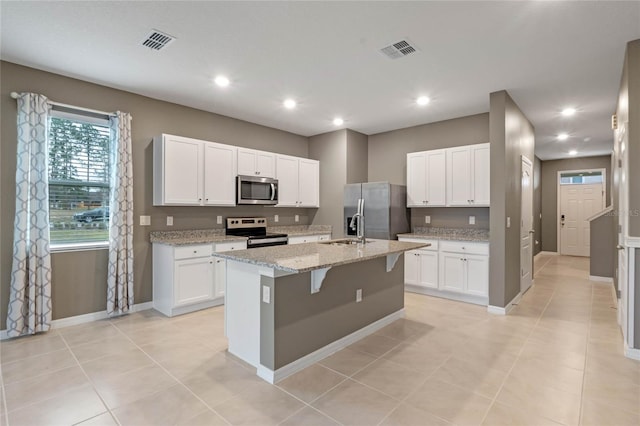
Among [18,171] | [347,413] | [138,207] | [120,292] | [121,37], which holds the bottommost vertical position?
[347,413]

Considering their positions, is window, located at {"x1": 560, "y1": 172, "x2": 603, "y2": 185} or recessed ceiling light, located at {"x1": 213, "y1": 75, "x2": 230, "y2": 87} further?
window, located at {"x1": 560, "y1": 172, "x2": 603, "y2": 185}

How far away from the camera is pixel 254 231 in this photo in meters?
5.36

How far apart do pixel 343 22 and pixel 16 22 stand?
260cm

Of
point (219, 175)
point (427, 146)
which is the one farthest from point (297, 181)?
point (427, 146)

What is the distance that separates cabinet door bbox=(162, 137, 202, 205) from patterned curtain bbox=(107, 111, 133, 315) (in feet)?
1.39

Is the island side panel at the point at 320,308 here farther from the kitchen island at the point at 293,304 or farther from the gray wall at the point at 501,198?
the gray wall at the point at 501,198

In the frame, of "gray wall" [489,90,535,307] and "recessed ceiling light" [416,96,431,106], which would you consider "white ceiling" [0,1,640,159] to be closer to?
"recessed ceiling light" [416,96,431,106]

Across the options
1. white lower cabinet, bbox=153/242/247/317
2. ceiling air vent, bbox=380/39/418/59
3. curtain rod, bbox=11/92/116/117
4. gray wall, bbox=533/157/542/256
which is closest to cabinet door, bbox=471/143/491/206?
ceiling air vent, bbox=380/39/418/59

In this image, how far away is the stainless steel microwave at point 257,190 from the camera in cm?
483

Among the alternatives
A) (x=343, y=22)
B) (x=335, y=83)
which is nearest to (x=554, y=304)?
Answer: (x=335, y=83)

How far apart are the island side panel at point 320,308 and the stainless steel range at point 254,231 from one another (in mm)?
1881

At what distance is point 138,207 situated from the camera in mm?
4148

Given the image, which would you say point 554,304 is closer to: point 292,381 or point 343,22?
point 292,381

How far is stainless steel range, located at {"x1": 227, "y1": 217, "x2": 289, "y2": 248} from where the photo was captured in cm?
465
